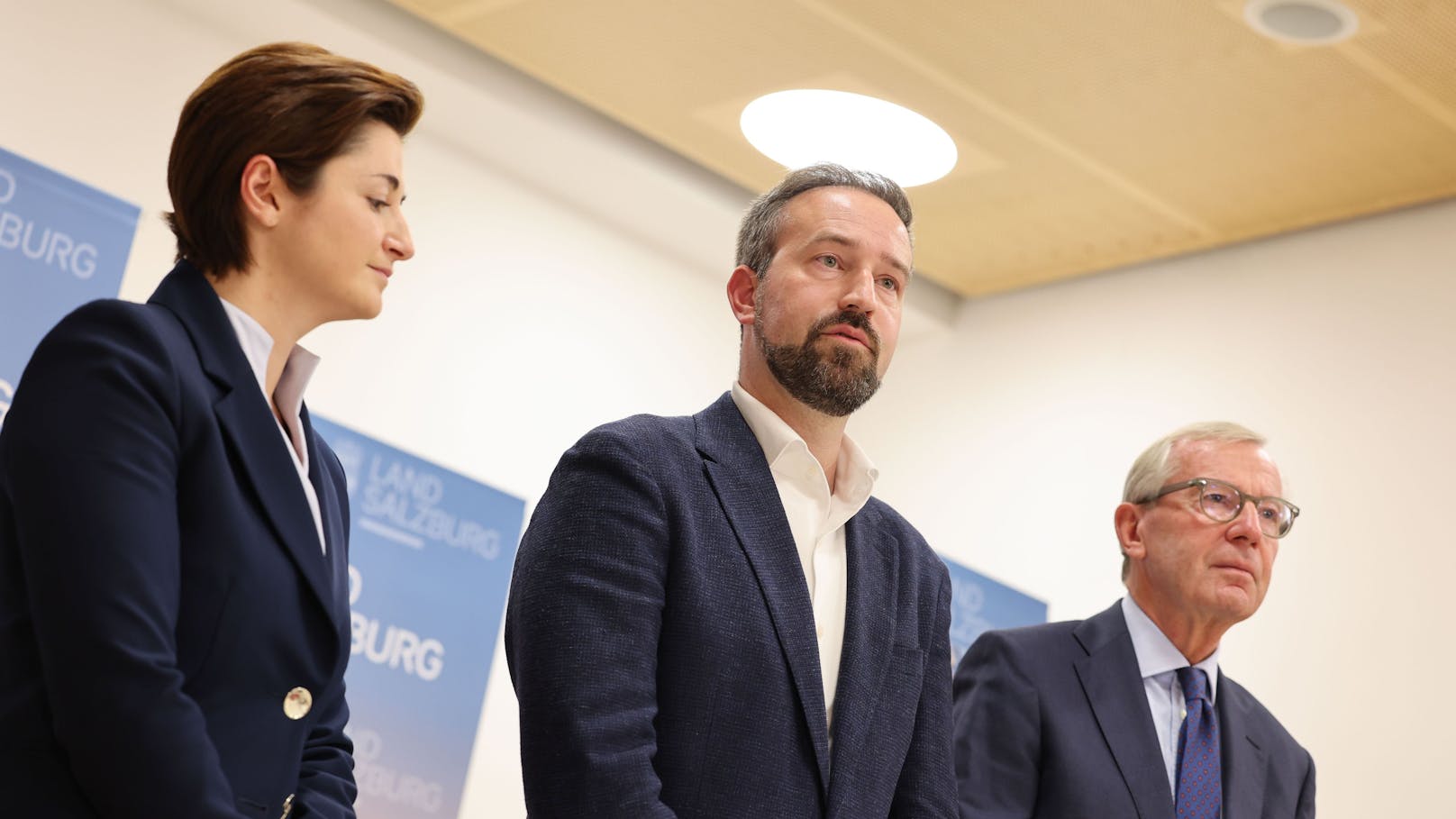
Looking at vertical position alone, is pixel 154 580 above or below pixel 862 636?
below

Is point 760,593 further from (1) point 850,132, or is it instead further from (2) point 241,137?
(1) point 850,132

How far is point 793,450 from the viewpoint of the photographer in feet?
8.99

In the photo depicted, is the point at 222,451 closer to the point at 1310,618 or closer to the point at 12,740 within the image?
the point at 12,740

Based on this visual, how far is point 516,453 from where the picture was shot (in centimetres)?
754

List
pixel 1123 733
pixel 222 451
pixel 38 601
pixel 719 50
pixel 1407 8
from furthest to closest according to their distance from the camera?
1. pixel 719 50
2. pixel 1407 8
3. pixel 1123 733
4. pixel 222 451
5. pixel 38 601

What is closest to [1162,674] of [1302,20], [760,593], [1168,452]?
[1168,452]

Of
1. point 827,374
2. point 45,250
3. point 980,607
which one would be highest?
point 45,250

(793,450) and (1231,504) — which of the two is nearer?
(793,450)

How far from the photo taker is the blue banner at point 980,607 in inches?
278

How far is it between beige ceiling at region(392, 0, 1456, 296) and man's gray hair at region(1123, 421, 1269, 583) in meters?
2.22

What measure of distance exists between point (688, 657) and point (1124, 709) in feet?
4.84

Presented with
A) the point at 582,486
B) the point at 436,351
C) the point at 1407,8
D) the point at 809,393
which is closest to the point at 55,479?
the point at 582,486

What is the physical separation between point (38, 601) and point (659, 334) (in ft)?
21.4

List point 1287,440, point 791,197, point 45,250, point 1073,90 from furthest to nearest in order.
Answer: point 1287,440 → point 1073,90 → point 45,250 → point 791,197
